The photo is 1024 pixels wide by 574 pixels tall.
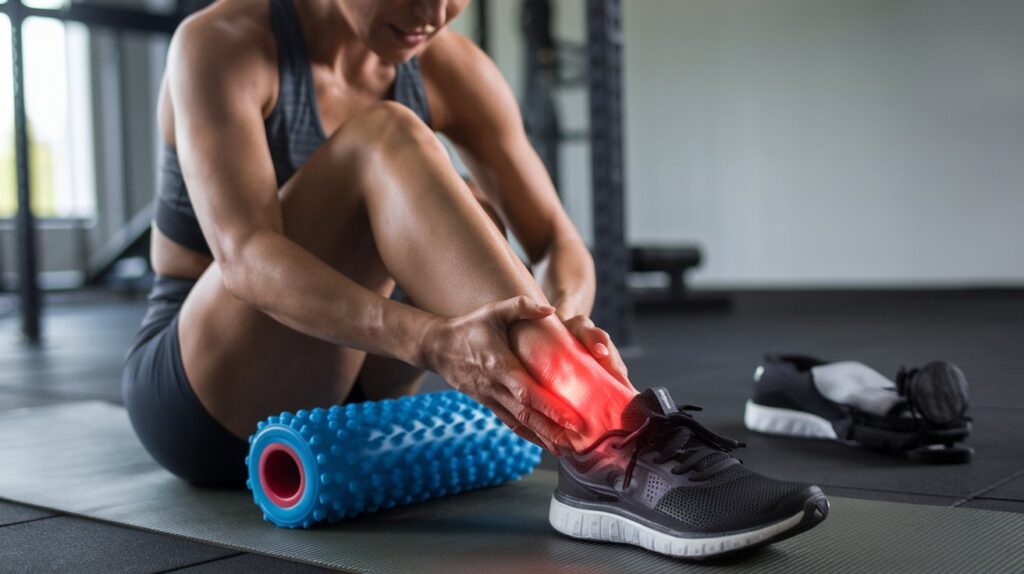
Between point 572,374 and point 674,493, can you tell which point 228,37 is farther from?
point 674,493

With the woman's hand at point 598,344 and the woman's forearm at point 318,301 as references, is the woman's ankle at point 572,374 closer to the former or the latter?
the woman's hand at point 598,344

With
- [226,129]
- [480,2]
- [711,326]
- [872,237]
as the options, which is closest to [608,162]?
[711,326]

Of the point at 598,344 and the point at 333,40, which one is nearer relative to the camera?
the point at 598,344

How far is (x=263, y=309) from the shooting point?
1.21 m

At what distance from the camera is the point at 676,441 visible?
108 centimetres

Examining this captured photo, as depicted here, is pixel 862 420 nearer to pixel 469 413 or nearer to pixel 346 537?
pixel 469 413

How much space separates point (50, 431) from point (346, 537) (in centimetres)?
117

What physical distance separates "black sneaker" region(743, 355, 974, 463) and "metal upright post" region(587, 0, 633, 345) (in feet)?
5.09

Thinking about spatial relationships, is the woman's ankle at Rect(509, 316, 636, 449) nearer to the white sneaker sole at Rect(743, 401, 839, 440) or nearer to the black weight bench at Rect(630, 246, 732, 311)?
the white sneaker sole at Rect(743, 401, 839, 440)

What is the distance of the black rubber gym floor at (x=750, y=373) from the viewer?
4.15 feet

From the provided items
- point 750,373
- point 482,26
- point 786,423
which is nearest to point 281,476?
point 786,423

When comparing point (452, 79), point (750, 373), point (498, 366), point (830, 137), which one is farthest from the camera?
point (830, 137)

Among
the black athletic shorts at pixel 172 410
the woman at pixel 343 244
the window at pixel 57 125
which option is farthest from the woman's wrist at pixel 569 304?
the window at pixel 57 125

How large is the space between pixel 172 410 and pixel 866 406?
109 cm
